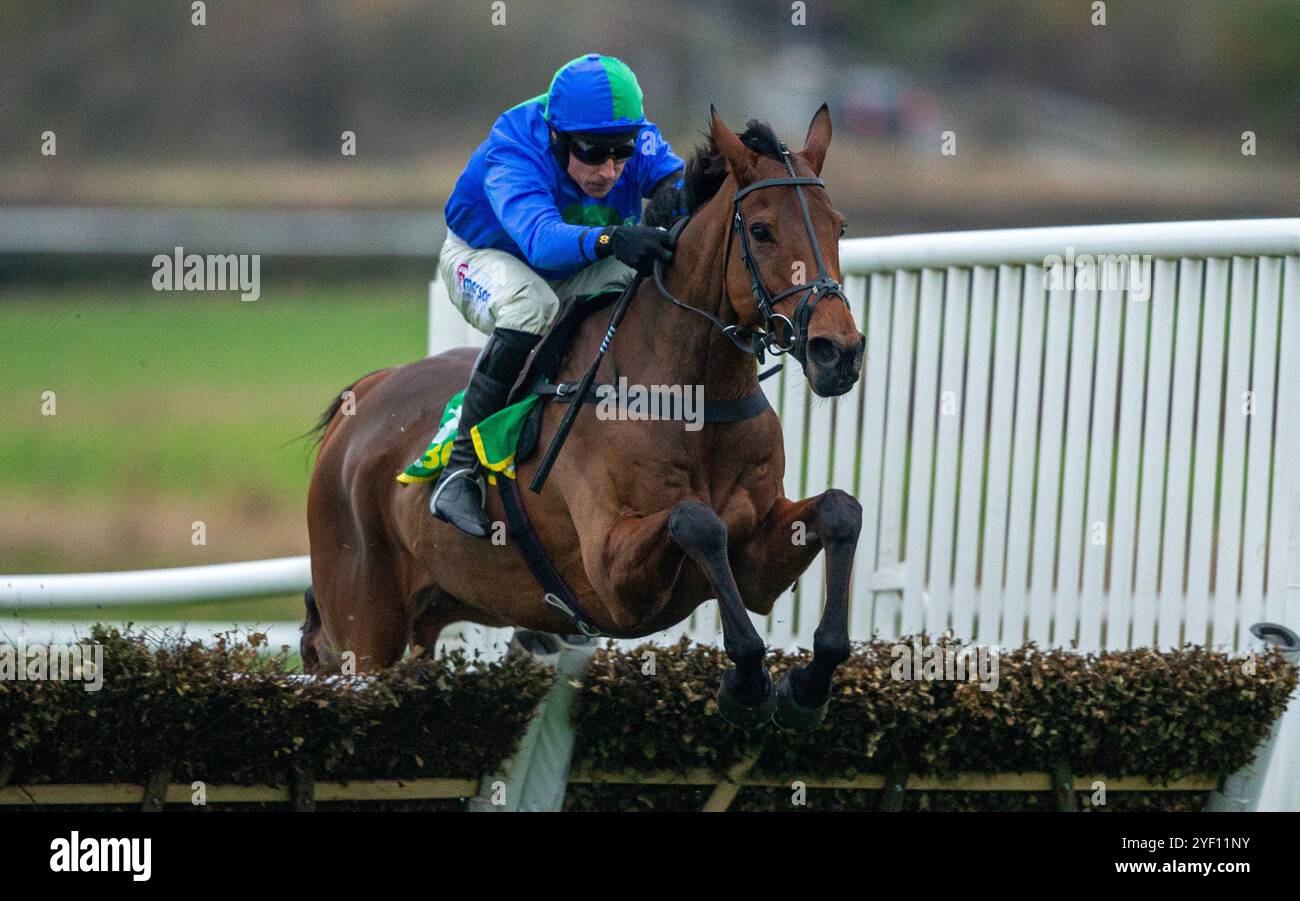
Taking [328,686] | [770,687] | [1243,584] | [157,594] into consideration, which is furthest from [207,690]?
[1243,584]

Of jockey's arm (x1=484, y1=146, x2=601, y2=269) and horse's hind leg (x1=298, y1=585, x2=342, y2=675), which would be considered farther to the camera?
horse's hind leg (x1=298, y1=585, x2=342, y2=675)

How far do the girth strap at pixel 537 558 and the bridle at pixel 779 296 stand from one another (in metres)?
0.79

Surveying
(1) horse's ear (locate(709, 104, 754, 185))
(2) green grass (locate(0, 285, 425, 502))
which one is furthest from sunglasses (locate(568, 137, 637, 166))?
(2) green grass (locate(0, 285, 425, 502))

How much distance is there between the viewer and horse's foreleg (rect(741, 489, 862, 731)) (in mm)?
4262

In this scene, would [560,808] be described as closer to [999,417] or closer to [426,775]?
[426,775]

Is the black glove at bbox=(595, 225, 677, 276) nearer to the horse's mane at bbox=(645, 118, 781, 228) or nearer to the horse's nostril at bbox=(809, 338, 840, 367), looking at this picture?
the horse's mane at bbox=(645, 118, 781, 228)

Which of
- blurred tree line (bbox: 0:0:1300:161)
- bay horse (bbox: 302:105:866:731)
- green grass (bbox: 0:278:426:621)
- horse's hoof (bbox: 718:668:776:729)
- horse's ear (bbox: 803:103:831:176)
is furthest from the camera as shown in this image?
blurred tree line (bbox: 0:0:1300:161)

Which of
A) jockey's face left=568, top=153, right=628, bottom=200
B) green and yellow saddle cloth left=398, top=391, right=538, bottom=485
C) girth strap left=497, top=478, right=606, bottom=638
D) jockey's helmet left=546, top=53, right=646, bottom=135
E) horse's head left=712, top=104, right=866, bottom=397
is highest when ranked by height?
jockey's helmet left=546, top=53, right=646, bottom=135

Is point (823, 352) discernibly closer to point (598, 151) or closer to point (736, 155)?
point (736, 155)

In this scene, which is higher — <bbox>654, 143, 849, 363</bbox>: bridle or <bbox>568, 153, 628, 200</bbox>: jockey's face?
<bbox>568, 153, 628, 200</bbox>: jockey's face

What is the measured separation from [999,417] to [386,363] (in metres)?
20.3

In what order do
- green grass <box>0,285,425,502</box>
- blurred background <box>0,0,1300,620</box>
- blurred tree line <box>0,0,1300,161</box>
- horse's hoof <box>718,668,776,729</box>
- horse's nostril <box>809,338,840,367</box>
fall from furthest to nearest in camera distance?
1. blurred tree line <box>0,0,1300,161</box>
2. blurred background <box>0,0,1300,620</box>
3. green grass <box>0,285,425,502</box>
4. horse's hoof <box>718,668,776,729</box>
5. horse's nostril <box>809,338,840,367</box>

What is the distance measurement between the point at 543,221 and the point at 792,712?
1.44 meters
